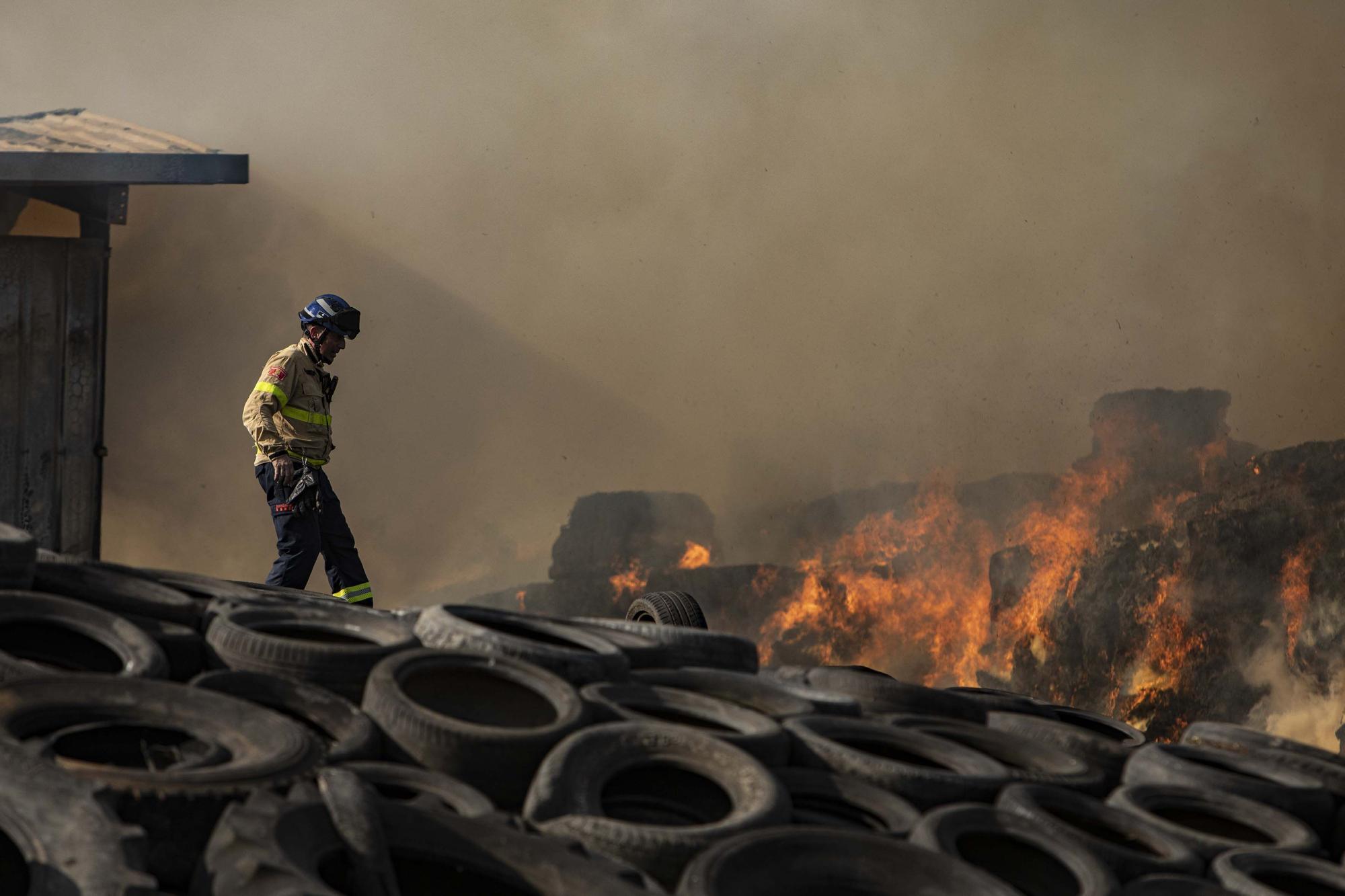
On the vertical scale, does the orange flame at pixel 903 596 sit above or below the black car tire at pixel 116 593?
below

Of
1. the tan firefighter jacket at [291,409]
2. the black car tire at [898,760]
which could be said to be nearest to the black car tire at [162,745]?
the black car tire at [898,760]

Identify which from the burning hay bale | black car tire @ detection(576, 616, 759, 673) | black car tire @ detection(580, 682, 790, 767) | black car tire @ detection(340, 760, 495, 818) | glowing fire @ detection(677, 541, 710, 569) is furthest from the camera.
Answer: glowing fire @ detection(677, 541, 710, 569)

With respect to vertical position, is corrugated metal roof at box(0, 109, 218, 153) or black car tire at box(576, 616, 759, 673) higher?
corrugated metal roof at box(0, 109, 218, 153)

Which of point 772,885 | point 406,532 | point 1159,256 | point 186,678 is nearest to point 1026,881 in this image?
point 772,885

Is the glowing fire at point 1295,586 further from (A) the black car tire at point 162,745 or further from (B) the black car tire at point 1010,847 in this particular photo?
(A) the black car tire at point 162,745

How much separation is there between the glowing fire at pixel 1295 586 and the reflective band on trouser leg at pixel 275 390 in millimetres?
8930

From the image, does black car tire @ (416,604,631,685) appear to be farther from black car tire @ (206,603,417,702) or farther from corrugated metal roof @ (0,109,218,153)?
corrugated metal roof @ (0,109,218,153)

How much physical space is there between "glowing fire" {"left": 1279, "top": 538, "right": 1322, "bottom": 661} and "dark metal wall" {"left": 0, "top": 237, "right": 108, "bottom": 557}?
10080mm

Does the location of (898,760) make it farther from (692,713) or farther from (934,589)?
(934,589)

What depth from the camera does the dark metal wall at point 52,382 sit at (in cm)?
750

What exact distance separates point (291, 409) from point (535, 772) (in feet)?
15.2

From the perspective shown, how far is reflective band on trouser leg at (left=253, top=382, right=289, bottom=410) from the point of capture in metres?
7.11

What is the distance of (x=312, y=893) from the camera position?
2.21 m

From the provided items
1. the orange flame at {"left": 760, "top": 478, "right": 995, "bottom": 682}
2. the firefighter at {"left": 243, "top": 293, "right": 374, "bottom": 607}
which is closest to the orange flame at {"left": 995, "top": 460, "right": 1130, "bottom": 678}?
the orange flame at {"left": 760, "top": 478, "right": 995, "bottom": 682}
